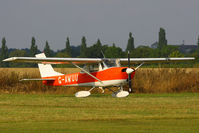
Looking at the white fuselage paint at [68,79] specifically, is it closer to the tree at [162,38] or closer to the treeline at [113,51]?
the treeline at [113,51]

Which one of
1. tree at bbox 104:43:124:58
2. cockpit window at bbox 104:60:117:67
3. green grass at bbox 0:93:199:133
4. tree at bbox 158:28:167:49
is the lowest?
green grass at bbox 0:93:199:133

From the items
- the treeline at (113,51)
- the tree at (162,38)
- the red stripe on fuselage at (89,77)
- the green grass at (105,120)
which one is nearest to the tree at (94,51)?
the treeline at (113,51)

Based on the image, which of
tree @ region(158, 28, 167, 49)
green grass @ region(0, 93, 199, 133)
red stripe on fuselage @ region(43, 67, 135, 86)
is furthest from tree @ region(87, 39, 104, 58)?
green grass @ region(0, 93, 199, 133)

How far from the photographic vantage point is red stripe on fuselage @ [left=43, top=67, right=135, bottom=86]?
2219cm

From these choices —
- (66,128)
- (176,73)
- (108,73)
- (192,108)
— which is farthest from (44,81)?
(66,128)

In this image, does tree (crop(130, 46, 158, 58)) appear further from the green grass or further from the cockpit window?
the green grass

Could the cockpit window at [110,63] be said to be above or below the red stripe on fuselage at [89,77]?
above

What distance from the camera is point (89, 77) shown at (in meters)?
23.9

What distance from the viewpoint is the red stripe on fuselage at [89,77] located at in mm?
22188

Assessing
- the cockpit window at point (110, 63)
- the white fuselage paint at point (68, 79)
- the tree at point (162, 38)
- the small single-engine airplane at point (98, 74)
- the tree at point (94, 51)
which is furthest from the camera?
the tree at point (162, 38)

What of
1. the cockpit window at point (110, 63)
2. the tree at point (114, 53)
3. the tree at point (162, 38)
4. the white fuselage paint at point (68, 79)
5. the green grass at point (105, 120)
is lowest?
the green grass at point (105, 120)

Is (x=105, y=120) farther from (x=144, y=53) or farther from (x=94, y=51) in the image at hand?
(x=94, y=51)

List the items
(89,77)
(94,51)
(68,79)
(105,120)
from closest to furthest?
(105,120) < (89,77) < (68,79) < (94,51)

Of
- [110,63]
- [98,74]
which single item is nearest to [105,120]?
[110,63]
